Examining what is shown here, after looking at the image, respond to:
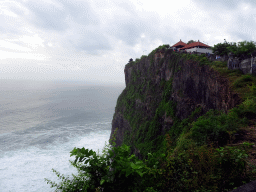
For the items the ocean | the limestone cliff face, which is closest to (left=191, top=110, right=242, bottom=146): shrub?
the limestone cliff face

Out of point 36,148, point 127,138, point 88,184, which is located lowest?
point 36,148

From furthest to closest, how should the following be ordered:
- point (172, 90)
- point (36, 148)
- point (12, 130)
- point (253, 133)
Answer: point (12, 130) → point (36, 148) → point (172, 90) → point (253, 133)

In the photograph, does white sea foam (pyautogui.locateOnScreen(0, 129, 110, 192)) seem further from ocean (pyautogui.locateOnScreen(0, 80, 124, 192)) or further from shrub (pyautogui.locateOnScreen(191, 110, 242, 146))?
shrub (pyautogui.locateOnScreen(191, 110, 242, 146))

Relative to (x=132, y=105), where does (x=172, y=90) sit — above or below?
above

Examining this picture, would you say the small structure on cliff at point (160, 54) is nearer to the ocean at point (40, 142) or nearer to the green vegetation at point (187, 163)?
the green vegetation at point (187, 163)

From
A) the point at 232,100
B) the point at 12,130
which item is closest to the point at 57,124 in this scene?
the point at 12,130

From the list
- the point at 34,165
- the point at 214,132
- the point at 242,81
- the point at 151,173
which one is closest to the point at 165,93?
the point at 242,81

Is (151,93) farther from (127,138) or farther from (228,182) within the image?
(228,182)

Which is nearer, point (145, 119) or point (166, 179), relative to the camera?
point (166, 179)

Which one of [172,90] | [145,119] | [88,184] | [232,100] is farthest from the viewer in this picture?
[145,119]
